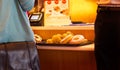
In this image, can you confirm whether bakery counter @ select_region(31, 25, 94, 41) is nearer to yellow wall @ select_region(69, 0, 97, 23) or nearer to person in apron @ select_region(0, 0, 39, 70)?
yellow wall @ select_region(69, 0, 97, 23)

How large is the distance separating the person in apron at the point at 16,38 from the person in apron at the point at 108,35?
18.4 inches

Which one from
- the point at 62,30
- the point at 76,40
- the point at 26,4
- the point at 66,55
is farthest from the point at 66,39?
the point at 26,4

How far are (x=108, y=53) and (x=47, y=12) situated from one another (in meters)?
1.00

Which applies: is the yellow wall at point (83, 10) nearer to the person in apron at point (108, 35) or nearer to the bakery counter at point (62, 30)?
the bakery counter at point (62, 30)

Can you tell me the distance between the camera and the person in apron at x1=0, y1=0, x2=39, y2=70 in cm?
156

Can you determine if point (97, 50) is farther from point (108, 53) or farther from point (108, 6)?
point (108, 6)

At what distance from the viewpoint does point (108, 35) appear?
172 cm

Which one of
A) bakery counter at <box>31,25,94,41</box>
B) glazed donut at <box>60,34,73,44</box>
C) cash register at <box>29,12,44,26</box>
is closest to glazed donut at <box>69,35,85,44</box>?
glazed donut at <box>60,34,73,44</box>

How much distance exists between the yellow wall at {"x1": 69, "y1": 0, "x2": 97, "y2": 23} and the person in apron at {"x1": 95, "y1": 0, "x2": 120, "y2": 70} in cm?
84

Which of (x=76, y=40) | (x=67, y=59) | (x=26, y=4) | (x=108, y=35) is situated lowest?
→ (x=67, y=59)

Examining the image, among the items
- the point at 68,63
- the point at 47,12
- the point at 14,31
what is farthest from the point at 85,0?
the point at 14,31

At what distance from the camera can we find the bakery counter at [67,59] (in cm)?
242

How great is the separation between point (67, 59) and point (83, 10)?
0.56 m

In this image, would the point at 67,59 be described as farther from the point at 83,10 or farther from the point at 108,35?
the point at 108,35
